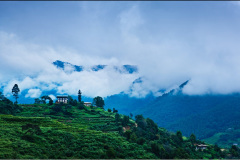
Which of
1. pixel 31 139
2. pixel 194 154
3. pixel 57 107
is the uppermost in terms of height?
pixel 57 107

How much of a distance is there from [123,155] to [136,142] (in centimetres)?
1732

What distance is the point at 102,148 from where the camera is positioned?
5459 cm

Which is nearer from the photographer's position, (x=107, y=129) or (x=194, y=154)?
(x=194, y=154)

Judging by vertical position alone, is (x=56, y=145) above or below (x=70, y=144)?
below

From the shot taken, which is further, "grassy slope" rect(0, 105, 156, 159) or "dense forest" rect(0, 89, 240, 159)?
"dense forest" rect(0, 89, 240, 159)

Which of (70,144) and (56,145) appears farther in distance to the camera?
(70,144)

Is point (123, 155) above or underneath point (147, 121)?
underneath

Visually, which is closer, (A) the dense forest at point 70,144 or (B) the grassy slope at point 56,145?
(B) the grassy slope at point 56,145

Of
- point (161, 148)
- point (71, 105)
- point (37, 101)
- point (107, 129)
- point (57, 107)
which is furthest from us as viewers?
point (37, 101)

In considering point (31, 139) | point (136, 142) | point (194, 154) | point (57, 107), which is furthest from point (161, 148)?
point (57, 107)

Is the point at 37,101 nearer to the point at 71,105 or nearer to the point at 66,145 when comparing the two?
the point at 71,105

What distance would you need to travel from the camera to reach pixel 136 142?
71.1 m

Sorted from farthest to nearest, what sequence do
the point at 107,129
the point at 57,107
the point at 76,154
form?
the point at 57,107
the point at 107,129
the point at 76,154

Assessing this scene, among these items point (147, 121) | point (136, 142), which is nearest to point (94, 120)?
point (147, 121)
